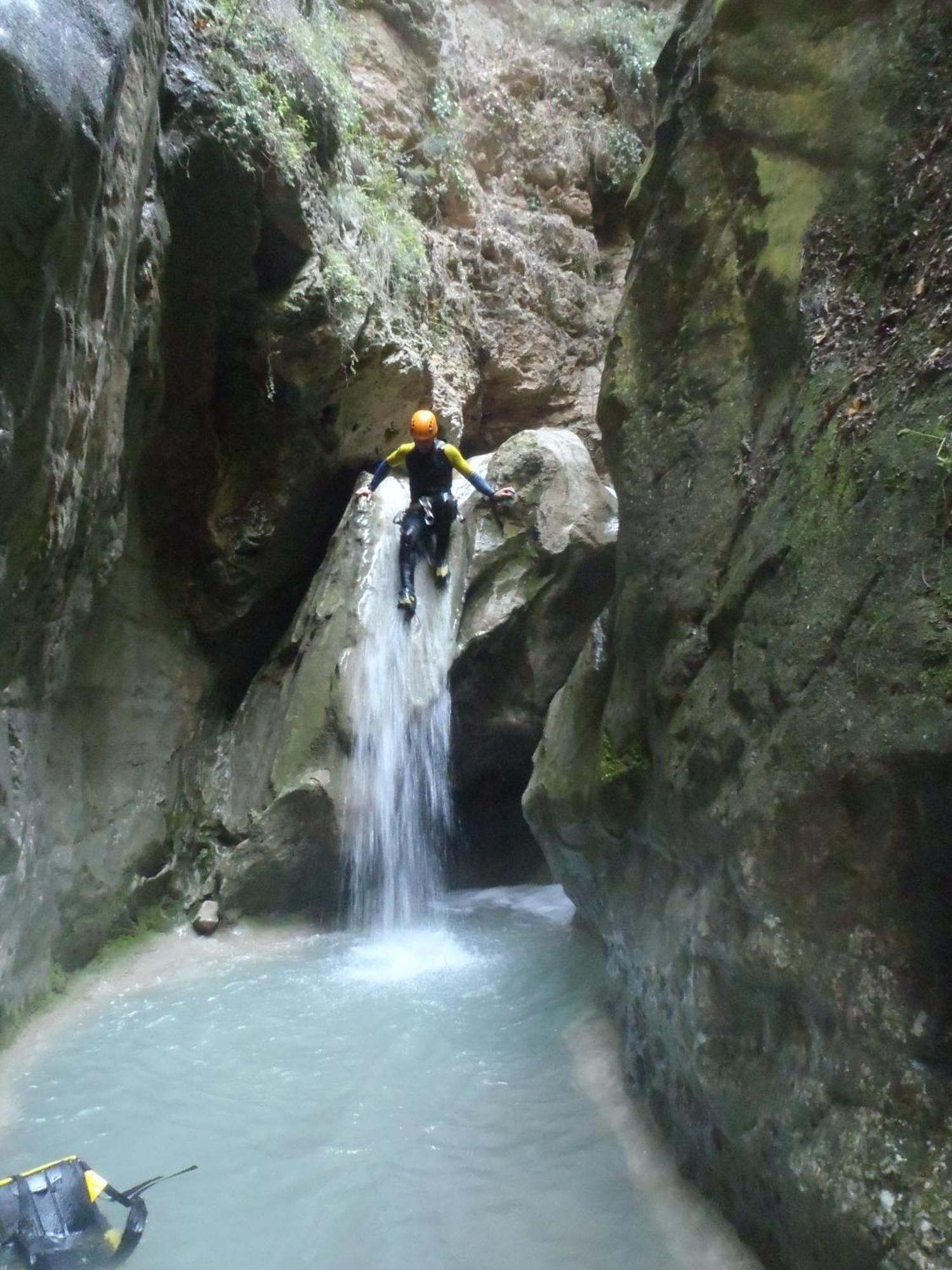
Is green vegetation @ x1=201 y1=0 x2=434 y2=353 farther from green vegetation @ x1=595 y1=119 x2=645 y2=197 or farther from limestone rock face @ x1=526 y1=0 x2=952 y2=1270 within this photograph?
green vegetation @ x1=595 y1=119 x2=645 y2=197

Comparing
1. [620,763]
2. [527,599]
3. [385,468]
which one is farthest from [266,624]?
[620,763]

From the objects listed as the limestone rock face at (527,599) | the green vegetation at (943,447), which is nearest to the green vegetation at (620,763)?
the green vegetation at (943,447)

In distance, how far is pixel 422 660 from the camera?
7.80 metres

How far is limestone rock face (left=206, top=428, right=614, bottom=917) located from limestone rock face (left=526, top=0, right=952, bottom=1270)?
3.10m

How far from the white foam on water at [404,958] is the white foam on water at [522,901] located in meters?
0.74

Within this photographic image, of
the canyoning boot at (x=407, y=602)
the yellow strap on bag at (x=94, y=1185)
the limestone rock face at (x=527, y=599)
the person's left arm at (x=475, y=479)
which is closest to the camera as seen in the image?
the yellow strap on bag at (x=94, y=1185)

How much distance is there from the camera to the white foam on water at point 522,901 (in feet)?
24.7

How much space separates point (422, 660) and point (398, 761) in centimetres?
89

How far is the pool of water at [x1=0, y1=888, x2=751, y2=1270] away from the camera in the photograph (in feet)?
10.8

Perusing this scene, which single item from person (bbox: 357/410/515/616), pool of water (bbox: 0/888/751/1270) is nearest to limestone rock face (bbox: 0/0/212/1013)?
pool of water (bbox: 0/888/751/1270)

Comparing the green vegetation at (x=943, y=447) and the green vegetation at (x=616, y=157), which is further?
the green vegetation at (x=616, y=157)

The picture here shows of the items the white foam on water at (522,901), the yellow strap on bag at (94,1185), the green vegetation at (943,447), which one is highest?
the green vegetation at (943,447)

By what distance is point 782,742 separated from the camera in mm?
2906

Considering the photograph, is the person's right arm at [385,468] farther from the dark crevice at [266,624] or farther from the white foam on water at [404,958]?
the white foam on water at [404,958]
